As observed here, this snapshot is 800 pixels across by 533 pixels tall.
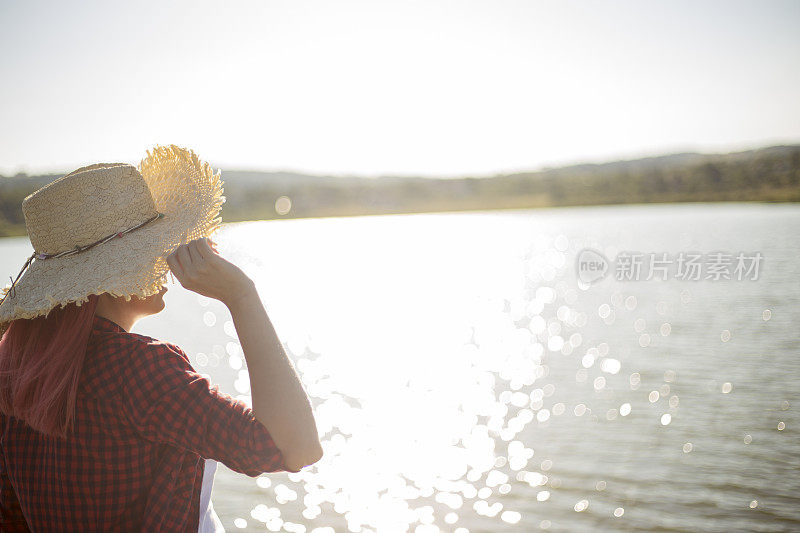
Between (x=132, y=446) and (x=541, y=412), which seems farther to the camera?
(x=541, y=412)

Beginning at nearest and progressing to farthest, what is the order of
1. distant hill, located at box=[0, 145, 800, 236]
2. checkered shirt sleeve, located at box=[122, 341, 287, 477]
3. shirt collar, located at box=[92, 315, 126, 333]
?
checkered shirt sleeve, located at box=[122, 341, 287, 477] < shirt collar, located at box=[92, 315, 126, 333] < distant hill, located at box=[0, 145, 800, 236]

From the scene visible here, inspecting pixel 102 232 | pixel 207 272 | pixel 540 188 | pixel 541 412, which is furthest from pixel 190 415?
pixel 540 188

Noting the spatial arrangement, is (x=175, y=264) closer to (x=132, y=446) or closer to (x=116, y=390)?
(x=116, y=390)

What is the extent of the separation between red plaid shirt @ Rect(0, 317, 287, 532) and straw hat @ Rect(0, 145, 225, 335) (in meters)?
0.13

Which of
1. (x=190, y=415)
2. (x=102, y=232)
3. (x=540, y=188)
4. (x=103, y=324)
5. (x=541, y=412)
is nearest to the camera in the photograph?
(x=190, y=415)

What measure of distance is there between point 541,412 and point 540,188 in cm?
16598

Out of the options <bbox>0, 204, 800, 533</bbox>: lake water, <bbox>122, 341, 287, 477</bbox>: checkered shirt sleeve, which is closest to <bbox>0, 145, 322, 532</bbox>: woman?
<bbox>122, 341, 287, 477</bbox>: checkered shirt sleeve

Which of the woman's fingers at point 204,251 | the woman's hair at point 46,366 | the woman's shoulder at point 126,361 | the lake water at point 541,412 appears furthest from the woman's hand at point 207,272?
the lake water at point 541,412

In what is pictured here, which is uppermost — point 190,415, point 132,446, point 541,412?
point 190,415

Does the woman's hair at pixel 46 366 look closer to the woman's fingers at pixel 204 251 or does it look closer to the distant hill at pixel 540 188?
the woman's fingers at pixel 204 251

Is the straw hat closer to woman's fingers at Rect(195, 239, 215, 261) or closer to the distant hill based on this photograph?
woman's fingers at Rect(195, 239, 215, 261)

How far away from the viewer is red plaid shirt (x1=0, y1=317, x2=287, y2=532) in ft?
4.97

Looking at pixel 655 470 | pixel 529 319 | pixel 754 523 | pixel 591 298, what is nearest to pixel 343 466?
pixel 655 470

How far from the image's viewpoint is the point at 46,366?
1.59 m
